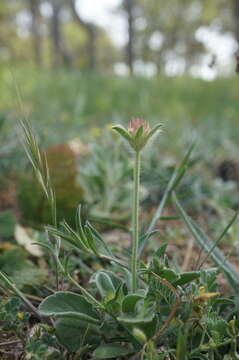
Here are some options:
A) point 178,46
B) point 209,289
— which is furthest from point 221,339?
point 178,46

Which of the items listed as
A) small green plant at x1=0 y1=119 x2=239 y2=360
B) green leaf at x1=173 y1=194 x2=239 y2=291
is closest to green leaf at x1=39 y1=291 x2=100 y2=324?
small green plant at x1=0 y1=119 x2=239 y2=360

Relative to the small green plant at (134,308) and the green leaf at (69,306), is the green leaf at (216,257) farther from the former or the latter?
the green leaf at (69,306)

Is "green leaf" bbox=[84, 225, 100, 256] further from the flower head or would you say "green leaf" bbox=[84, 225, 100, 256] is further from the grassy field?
the grassy field

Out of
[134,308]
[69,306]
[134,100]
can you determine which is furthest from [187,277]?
[134,100]

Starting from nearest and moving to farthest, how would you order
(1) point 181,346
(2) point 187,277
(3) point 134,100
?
(1) point 181,346, (2) point 187,277, (3) point 134,100

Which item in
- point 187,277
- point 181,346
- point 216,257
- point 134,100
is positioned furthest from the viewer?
point 134,100

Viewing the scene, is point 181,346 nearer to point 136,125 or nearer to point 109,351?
point 109,351
